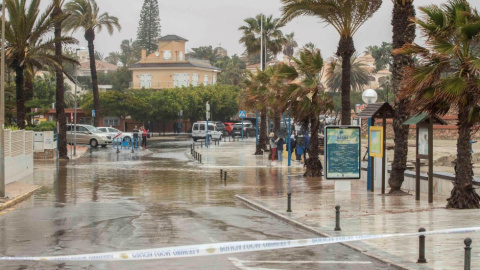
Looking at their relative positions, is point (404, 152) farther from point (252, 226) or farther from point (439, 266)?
point (439, 266)

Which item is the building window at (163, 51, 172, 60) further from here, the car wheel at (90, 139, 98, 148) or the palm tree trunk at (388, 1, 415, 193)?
the palm tree trunk at (388, 1, 415, 193)

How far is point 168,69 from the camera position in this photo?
116 m

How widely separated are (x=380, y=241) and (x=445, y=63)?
246 inches

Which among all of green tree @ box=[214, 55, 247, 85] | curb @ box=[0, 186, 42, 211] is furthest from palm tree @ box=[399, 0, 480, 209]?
green tree @ box=[214, 55, 247, 85]

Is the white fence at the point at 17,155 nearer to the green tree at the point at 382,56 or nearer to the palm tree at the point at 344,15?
the palm tree at the point at 344,15

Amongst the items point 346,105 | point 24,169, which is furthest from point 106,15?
point 346,105

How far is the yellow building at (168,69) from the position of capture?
379 feet

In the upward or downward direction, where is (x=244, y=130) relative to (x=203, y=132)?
upward

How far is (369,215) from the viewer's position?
1783 centimetres

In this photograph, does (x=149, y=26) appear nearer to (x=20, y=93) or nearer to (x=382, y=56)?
(x=382, y=56)

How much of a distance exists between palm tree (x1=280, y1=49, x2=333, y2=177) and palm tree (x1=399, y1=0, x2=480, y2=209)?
9.93 m

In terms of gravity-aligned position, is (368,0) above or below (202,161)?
above

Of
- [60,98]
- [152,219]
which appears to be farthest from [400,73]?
[60,98]

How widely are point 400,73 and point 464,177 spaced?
15.2 ft
